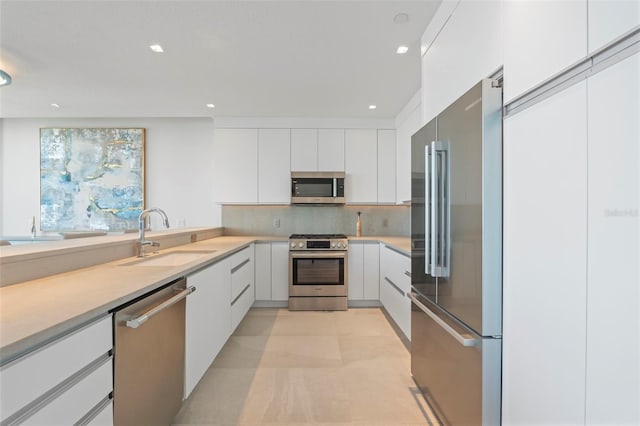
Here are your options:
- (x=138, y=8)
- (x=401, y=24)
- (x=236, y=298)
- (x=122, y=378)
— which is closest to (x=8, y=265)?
(x=122, y=378)

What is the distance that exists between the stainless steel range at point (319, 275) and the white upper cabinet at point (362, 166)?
30.1 inches

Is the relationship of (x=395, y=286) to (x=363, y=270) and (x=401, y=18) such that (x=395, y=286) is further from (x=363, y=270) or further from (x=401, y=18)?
(x=401, y=18)

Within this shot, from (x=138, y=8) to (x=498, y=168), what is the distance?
2.20 metres

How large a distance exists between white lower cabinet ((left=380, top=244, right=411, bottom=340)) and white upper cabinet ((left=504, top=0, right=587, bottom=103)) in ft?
5.75

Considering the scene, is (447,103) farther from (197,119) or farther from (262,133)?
(197,119)

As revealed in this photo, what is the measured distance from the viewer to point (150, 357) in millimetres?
1370

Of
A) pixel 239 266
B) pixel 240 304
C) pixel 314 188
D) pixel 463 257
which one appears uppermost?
pixel 314 188

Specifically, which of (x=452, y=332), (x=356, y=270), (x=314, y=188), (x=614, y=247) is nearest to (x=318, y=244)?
(x=356, y=270)

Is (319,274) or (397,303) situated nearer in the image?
(397,303)

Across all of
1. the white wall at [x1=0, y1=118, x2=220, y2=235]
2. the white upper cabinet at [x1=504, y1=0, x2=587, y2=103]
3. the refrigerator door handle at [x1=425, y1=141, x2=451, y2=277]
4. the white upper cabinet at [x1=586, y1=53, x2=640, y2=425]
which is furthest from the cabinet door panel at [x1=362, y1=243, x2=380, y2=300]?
the white upper cabinet at [x1=586, y1=53, x2=640, y2=425]

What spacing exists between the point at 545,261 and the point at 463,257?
15.5 inches

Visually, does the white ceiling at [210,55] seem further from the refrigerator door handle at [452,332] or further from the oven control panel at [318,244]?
the refrigerator door handle at [452,332]

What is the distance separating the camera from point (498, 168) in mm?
1293

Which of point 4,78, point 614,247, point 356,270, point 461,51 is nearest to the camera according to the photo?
point 614,247
